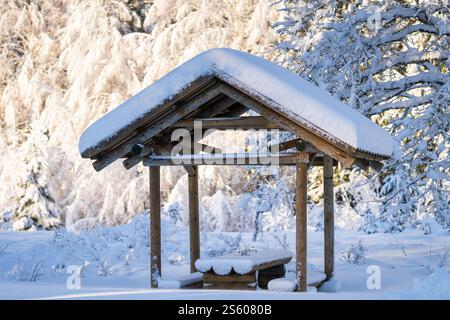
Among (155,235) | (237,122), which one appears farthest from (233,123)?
(155,235)

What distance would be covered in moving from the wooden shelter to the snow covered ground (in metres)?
1.79

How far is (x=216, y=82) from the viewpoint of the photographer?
356 inches

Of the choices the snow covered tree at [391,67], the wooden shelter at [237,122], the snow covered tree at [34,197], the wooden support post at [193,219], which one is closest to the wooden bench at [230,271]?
the wooden shelter at [237,122]

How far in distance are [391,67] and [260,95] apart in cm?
546

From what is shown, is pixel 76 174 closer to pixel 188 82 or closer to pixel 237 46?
pixel 237 46

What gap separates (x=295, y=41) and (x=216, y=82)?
5076 millimetres

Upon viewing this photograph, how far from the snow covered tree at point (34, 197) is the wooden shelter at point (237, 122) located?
1371cm

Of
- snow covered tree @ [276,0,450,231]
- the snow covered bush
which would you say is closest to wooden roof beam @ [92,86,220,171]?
snow covered tree @ [276,0,450,231]

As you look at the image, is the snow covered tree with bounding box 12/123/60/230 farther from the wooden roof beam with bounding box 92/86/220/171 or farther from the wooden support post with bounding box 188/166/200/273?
the wooden roof beam with bounding box 92/86/220/171

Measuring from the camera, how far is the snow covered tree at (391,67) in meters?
12.3

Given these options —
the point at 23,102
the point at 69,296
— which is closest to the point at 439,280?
the point at 69,296

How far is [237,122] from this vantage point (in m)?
9.33
